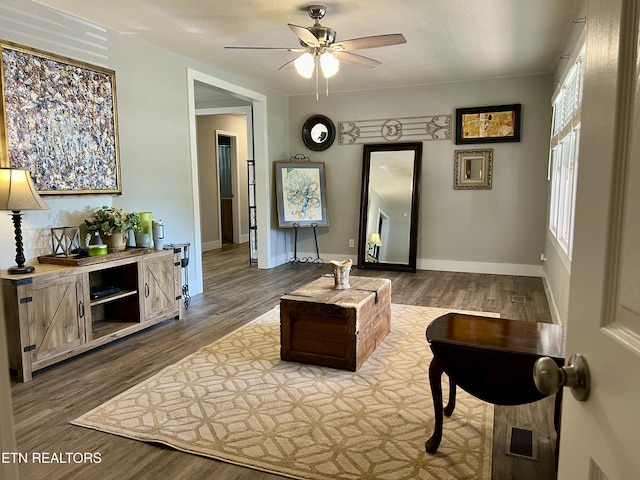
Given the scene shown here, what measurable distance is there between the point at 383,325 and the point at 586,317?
9.61 feet

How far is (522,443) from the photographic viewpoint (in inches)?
87.7

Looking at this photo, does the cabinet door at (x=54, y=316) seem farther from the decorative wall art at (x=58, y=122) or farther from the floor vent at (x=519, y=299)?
the floor vent at (x=519, y=299)

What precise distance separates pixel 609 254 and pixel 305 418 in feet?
6.86

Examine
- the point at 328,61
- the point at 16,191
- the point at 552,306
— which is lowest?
the point at 552,306

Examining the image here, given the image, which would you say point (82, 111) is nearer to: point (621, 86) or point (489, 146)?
point (621, 86)

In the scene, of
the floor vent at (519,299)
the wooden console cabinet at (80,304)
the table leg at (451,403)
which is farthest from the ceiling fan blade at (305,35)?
the floor vent at (519,299)

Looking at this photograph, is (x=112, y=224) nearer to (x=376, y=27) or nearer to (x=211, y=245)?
(x=376, y=27)

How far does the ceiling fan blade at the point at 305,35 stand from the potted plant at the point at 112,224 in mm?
1999

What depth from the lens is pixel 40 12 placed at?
11.0 feet

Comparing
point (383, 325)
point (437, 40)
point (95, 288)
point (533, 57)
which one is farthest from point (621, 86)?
point (533, 57)

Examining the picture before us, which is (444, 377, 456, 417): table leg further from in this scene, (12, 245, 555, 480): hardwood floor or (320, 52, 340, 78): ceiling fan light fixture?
(320, 52, 340, 78): ceiling fan light fixture

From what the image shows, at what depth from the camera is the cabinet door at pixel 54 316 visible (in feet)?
9.62

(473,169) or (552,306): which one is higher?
(473,169)

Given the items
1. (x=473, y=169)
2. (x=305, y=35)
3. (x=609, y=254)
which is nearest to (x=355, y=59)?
(x=305, y=35)
